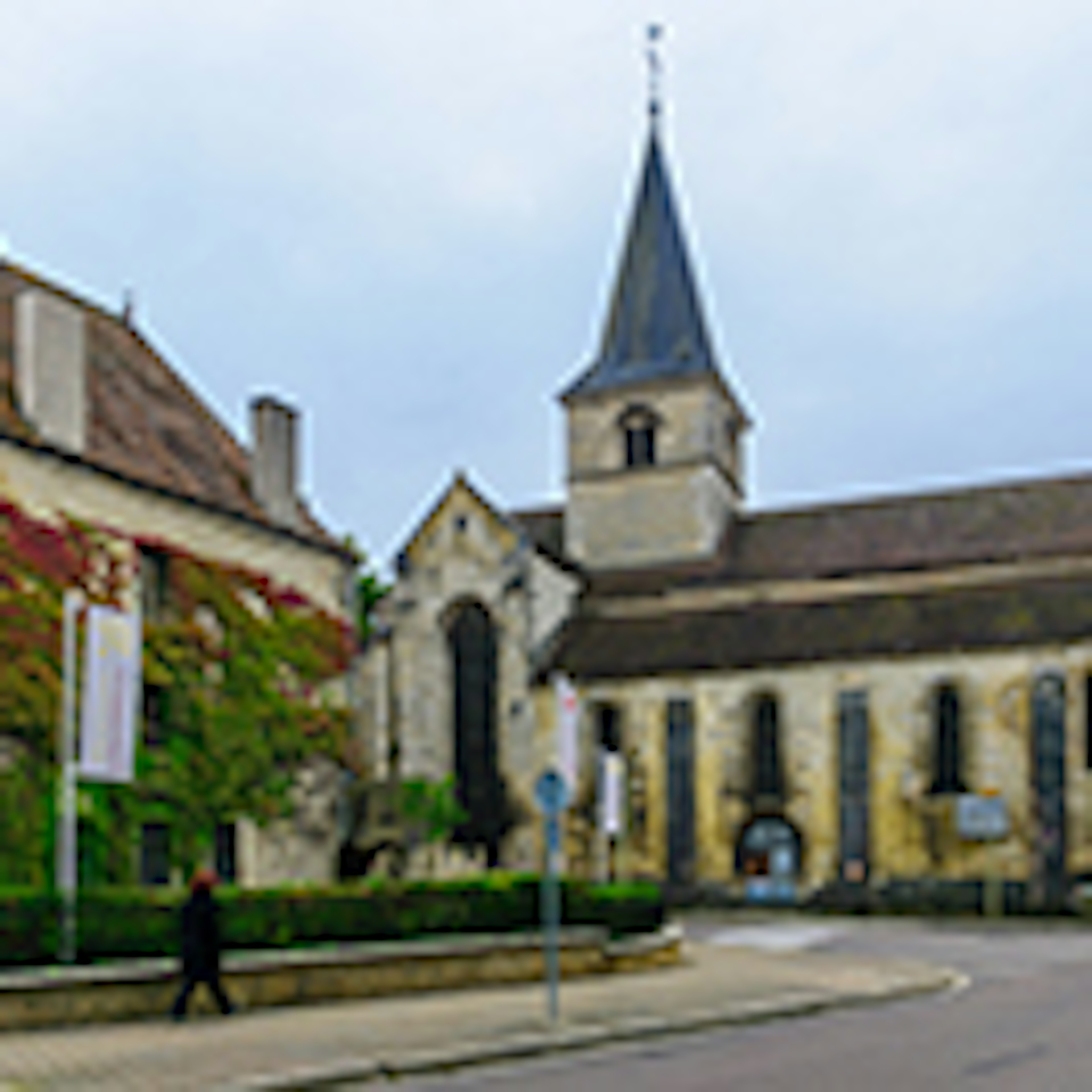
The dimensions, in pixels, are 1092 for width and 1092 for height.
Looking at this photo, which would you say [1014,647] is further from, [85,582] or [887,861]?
[85,582]

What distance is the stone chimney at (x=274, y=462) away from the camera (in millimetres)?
25625

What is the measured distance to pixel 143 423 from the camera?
80.0ft

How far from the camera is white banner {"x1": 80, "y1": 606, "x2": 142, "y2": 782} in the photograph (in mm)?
15242

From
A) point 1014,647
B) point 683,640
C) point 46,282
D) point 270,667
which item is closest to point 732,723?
point 683,640

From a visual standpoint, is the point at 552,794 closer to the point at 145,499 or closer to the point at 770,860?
the point at 145,499

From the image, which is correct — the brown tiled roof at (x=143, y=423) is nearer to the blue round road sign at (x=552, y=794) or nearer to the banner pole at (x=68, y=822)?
the banner pole at (x=68, y=822)

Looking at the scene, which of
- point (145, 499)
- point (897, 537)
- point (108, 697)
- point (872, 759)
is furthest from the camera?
point (897, 537)

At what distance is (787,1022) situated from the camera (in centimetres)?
1420

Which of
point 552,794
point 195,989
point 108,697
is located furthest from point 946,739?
point 195,989

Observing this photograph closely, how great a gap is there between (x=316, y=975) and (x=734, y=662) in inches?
1011

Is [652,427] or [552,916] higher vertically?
[652,427]

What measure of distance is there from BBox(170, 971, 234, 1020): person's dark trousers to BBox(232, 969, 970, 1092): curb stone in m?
2.71

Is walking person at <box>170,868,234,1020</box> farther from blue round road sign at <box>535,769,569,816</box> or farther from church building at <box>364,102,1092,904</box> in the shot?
church building at <box>364,102,1092,904</box>

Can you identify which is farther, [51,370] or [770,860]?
[770,860]
